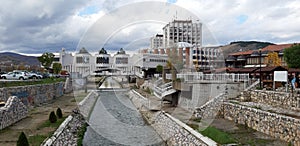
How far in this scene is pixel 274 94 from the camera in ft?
77.4

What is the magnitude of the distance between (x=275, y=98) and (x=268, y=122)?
604 cm

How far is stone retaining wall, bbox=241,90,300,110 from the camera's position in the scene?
21016mm

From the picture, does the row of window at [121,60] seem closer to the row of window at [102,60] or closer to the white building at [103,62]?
the white building at [103,62]

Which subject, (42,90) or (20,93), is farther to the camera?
(42,90)

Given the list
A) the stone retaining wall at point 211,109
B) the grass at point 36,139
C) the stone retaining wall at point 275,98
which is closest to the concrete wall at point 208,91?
the stone retaining wall at point 275,98

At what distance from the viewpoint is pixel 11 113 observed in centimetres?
2002

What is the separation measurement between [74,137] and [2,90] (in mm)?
7742

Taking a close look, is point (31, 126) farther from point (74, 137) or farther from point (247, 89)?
point (247, 89)

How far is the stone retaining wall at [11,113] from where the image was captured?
60.1 ft

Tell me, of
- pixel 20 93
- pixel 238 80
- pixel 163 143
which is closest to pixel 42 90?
pixel 20 93

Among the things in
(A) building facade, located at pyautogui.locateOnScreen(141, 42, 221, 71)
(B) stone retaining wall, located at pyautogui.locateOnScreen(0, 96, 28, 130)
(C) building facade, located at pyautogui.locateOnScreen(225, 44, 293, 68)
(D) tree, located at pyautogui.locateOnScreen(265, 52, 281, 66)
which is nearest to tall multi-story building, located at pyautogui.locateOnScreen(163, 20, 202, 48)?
(A) building facade, located at pyautogui.locateOnScreen(141, 42, 221, 71)

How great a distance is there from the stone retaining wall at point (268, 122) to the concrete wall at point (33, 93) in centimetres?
1804

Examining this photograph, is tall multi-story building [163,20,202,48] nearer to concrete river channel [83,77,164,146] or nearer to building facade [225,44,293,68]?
building facade [225,44,293,68]

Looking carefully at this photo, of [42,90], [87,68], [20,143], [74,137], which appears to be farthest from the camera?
[87,68]
